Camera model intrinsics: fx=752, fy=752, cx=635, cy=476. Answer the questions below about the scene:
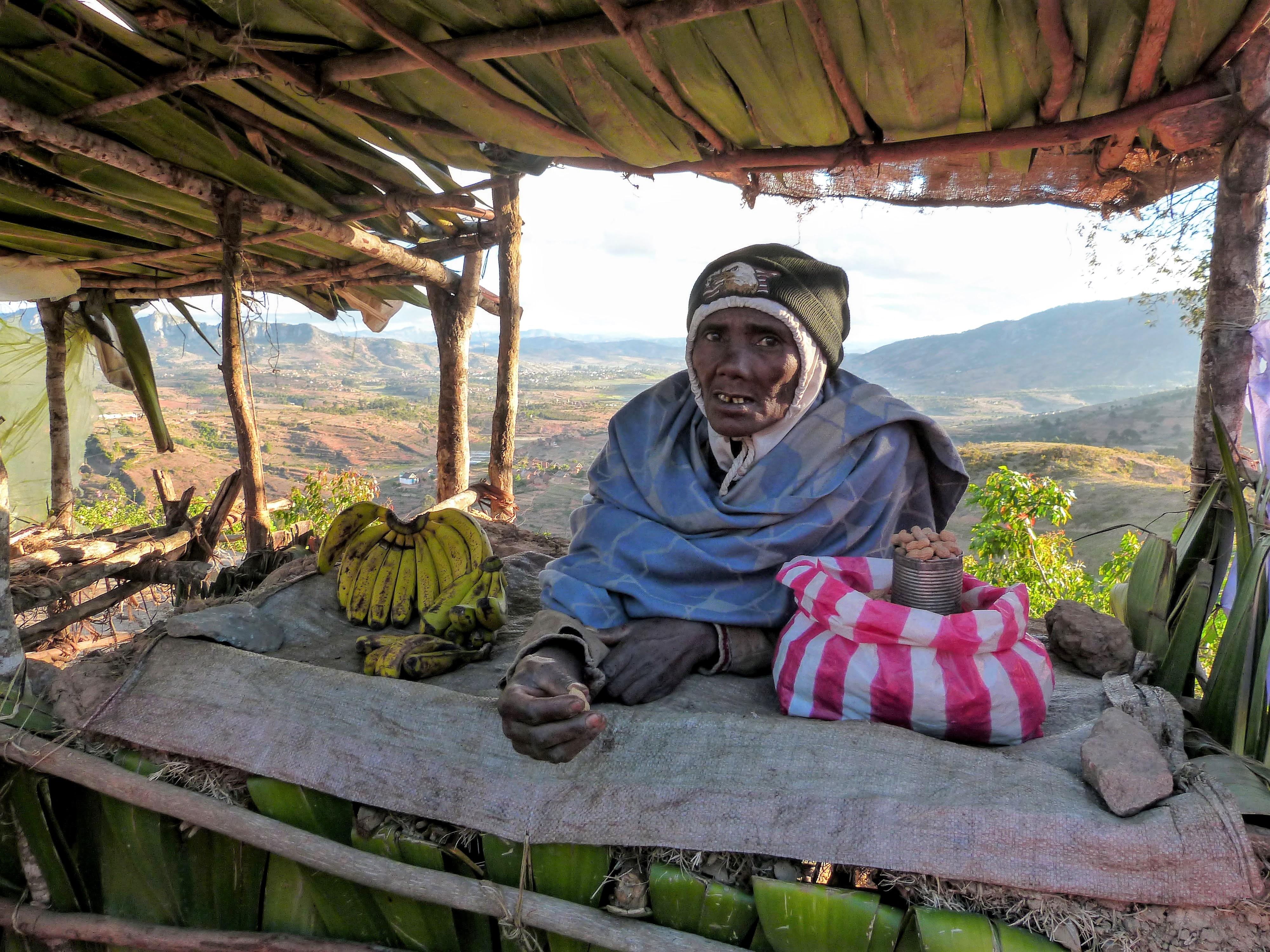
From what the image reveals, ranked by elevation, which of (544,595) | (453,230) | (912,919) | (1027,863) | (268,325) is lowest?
(912,919)

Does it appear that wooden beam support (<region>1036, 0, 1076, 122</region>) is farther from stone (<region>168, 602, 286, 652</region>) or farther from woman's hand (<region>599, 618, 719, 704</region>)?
stone (<region>168, 602, 286, 652</region>)

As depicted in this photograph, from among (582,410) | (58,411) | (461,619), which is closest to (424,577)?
(461,619)

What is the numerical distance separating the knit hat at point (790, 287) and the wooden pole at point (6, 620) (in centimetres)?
210

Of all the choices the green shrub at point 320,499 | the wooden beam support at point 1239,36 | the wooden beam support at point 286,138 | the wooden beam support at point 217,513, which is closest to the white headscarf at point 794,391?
the wooden beam support at point 1239,36

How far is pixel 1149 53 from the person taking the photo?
204cm

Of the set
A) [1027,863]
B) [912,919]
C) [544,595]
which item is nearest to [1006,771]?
[1027,863]

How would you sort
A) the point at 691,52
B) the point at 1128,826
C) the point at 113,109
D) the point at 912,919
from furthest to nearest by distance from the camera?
the point at 113,109 < the point at 691,52 < the point at 912,919 < the point at 1128,826

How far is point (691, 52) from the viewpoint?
7.54 feet

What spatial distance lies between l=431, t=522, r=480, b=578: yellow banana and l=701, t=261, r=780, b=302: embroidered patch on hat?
1480 millimetres

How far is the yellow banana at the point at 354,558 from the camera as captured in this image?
2.98 metres

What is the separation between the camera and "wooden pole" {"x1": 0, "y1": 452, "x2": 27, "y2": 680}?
216 centimetres

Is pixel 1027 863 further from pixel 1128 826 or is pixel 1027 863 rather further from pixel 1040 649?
pixel 1040 649

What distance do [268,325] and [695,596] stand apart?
15.1 ft

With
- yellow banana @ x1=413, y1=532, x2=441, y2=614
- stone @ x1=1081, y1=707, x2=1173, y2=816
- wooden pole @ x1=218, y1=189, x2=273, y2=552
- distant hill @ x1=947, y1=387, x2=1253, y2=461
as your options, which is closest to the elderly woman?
stone @ x1=1081, y1=707, x2=1173, y2=816
